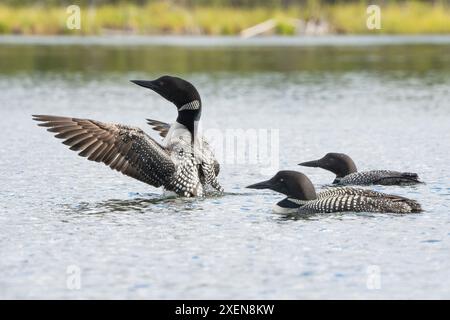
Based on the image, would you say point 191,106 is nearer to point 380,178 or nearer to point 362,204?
point 362,204

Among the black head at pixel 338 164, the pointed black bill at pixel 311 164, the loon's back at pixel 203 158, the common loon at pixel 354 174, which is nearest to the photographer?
the loon's back at pixel 203 158

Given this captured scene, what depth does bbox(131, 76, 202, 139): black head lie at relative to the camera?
999 cm

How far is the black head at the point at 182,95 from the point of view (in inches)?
393

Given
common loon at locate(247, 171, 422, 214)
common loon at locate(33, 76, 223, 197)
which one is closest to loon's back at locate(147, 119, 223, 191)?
common loon at locate(33, 76, 223, 197)

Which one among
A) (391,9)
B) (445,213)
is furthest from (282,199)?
(391,9)

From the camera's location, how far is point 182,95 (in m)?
10.1

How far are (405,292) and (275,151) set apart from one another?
21.8ft

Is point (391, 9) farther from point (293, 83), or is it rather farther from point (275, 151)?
point (275, 151)

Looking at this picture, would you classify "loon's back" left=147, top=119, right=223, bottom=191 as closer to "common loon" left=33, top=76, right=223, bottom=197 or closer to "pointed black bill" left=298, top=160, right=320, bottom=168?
"common loon" left=33, top=76, right=223, bottom=197

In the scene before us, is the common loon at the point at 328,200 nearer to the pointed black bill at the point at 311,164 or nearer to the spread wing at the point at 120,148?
the spread wing at the point at 120,148

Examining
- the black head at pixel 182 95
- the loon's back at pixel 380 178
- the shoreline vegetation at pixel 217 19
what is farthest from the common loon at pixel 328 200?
the shoreline vegetation at pixel 217 19

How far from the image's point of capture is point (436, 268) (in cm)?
715

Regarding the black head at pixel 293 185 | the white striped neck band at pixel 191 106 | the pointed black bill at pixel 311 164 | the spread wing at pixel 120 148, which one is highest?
the white striped neck band at pixel 191 106

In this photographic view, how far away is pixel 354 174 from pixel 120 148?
256 cm
